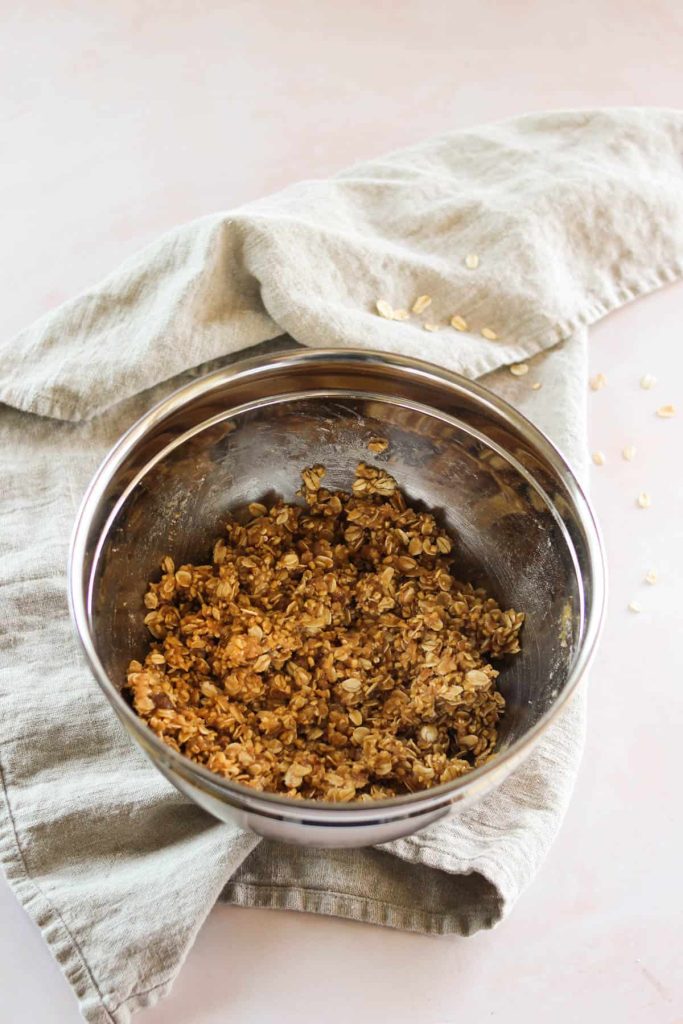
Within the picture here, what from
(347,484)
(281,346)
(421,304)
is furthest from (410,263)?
(347,484)

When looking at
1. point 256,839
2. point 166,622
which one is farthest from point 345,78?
point 256,839

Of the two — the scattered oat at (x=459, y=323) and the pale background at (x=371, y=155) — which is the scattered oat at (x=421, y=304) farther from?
the pale background at (x=371, y=155)

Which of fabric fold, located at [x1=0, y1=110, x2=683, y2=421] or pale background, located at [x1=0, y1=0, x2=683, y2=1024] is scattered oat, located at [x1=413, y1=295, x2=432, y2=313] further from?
pale background, located at [x1=0, y1=0, x2=683, y2=1024]

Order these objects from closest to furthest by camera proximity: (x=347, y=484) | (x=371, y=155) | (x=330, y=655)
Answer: (x=330, y=655) → (x=347, y=484) → (x=371, y=155)

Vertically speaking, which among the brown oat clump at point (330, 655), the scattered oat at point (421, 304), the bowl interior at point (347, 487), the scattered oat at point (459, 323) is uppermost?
the scattered oat at point (421, 304)

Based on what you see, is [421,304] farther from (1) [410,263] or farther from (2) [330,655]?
(2) [330,655]

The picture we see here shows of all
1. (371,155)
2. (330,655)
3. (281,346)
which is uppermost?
(371,155)

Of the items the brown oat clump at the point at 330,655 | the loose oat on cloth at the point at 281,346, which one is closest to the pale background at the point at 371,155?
the loose oat on cloth at the point at 281,346
